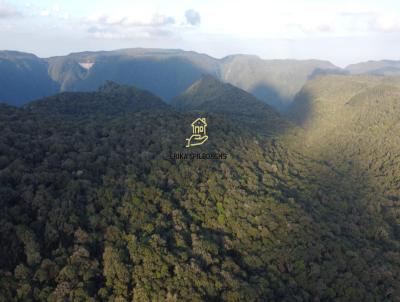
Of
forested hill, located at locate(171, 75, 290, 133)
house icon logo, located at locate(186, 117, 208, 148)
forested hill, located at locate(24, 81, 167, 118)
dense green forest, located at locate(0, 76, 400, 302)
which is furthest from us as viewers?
forested hill, located at locate(171, 75, 290, 133)

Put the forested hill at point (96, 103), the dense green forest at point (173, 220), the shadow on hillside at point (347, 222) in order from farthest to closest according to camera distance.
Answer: the forested hill at point (96, 103) → the shadow on hillside at point (347, 222) → the dense green forest at point (173, 220)

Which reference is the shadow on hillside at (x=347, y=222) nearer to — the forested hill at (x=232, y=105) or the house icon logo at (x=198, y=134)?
the forested hill at (x=232, y=105)

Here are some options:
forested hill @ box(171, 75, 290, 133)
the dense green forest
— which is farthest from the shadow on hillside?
forested hill @ box(171, 75, 290, 133)

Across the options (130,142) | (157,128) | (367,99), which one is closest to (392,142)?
(367,99)

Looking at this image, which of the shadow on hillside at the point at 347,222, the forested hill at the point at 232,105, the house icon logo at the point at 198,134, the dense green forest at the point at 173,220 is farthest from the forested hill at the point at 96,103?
the shadow on hillside at the point at 347,222

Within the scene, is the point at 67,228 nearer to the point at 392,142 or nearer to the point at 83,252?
the point at 83,252

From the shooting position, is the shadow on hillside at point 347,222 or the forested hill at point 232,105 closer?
the shadow on hillside at point 347,222

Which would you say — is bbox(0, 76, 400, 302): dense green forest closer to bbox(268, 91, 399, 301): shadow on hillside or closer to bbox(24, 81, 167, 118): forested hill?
bbox(268, 91, 399, 301): shadow on hillside

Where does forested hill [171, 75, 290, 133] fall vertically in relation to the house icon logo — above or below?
below

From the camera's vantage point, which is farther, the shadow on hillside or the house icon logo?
the house icon logo
